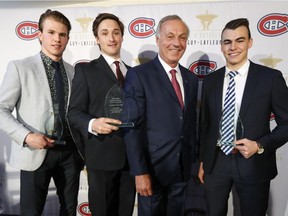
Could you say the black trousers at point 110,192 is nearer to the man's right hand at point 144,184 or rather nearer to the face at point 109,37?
the man's right hand at point 144,184

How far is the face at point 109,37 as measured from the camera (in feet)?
5.43

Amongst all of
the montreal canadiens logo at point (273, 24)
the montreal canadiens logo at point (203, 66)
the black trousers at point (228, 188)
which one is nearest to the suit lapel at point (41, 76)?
the black trousers at point (228, 188)

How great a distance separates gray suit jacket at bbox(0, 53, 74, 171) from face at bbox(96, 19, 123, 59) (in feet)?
1.40

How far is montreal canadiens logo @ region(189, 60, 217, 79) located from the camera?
7.54 ft

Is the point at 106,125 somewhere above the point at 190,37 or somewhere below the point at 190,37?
below

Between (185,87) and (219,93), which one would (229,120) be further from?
(185,87)

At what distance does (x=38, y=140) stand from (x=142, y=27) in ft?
4.55

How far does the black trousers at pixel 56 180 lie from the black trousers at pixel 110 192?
0.15 meters

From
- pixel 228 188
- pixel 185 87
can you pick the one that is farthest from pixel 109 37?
pixel 228 188

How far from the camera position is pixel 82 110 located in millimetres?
1579

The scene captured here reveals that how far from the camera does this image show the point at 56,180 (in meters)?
1.78

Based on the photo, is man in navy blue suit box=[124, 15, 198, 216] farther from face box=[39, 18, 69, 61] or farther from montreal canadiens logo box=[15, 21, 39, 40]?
montreal canadiens logo box=[15, 21, 39, 40]

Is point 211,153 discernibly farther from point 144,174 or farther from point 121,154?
point 121,154

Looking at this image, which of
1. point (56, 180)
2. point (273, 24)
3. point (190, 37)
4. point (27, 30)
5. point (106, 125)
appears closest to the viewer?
point (106, 125)
